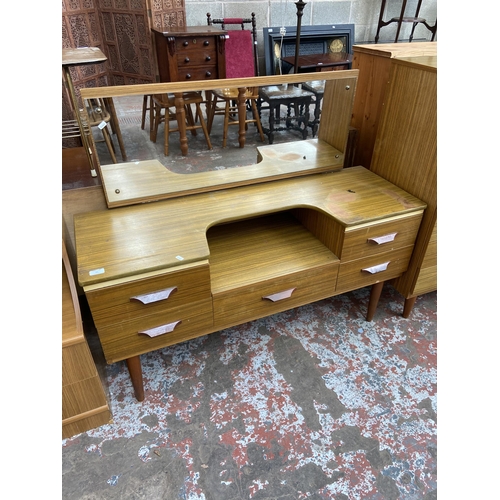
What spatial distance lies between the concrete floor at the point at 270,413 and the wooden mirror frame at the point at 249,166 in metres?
0.09

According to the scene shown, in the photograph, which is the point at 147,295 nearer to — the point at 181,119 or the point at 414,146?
the point at 181,119

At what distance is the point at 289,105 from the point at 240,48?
224cm

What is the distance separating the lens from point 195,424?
1.30 m

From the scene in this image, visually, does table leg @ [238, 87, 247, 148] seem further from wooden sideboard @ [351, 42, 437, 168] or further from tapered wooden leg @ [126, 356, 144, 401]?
tapered wooden leg @ [126, 356, 144, 401]

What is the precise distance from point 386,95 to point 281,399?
1259mm

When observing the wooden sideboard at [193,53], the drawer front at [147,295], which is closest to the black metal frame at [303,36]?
the wooden sideboard at [193,53]

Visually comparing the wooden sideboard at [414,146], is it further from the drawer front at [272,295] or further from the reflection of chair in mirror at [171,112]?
the reflection of chair in mirror at [171,112]

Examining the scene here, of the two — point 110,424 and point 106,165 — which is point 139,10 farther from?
point 110,424

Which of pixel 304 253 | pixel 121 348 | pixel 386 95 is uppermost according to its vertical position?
pixel 386 95

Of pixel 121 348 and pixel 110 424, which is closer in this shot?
pixel 121 348

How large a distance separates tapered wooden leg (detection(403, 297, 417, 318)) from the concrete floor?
3 centimetres

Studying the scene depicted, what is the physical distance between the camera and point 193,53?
295 centimetres

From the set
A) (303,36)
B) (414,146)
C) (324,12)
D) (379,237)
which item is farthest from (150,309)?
(324,12)

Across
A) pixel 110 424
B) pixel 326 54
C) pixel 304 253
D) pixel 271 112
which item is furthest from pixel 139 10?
pixel 110 424
